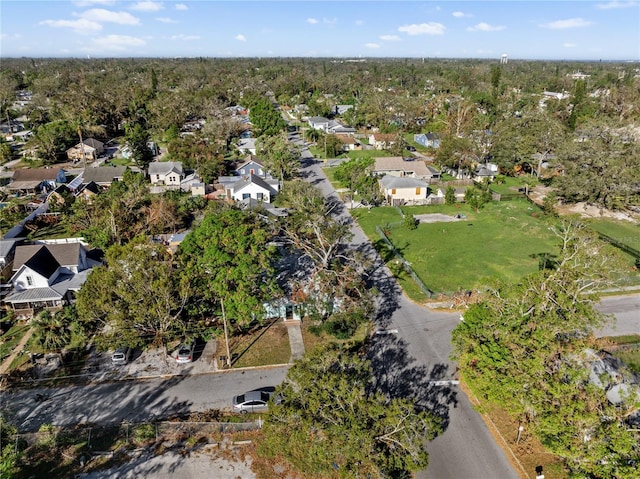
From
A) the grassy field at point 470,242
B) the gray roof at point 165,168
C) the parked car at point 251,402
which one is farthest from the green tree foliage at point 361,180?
the parked car at point 251,402

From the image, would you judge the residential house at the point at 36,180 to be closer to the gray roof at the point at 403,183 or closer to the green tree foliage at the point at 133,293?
the green tree foliage at the point at 133,293

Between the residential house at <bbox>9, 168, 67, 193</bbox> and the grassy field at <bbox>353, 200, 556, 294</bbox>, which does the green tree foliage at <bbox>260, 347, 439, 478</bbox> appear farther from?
the residential house at <bbox>9, 168, 67, 193</bbox>

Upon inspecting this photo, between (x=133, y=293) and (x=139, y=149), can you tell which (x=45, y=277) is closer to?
(x=133, y=293)

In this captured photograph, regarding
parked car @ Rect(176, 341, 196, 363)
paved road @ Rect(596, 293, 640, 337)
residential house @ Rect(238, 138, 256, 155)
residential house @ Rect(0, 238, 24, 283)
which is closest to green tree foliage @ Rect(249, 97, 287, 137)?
residential house @ Rect(238, 138, 256, 155)

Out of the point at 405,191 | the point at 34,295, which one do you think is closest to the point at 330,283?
the point at 34,295

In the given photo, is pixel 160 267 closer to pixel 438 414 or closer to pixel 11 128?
pixel 438 414

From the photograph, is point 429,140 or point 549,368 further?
point 429,140
